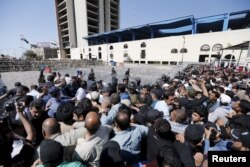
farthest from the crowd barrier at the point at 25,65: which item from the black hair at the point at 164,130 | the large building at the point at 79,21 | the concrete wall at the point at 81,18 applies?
the concrete wall at the point at 81,18

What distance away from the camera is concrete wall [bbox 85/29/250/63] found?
28.4 meters

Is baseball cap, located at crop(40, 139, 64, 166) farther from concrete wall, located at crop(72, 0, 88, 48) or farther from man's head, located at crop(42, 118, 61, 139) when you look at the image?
concrete wall, located at crop(72, 0, 88, 48)

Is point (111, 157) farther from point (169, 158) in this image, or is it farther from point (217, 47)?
point (217, 47)

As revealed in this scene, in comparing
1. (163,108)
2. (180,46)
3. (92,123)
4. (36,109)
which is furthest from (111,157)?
(180,46)

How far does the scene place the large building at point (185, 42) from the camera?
95.1 ft

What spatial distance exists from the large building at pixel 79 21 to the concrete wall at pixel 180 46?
1346 cm

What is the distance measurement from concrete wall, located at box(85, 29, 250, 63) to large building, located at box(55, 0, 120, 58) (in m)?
13.5

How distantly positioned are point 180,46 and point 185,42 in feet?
4.71

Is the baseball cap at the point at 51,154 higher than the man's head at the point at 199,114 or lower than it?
higher

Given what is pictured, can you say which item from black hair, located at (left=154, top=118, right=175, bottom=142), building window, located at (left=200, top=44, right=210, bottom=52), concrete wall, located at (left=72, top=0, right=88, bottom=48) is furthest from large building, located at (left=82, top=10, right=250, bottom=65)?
black hair, located at (left=154, top=118, right=175, bottom=142)

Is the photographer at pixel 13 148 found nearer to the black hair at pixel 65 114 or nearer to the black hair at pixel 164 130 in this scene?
the black hair at pixel 65 114

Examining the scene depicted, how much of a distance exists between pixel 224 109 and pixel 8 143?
3.97 m

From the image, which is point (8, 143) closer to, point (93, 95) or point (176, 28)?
point (93, 95)

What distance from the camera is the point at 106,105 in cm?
331
